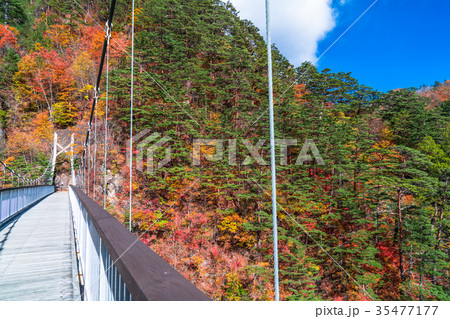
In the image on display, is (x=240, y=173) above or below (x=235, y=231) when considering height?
above

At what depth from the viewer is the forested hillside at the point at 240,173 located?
51.3ft

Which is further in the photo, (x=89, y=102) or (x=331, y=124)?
(x=89, y=102)

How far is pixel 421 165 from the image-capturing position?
19.3m

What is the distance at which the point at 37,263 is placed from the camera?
318 cm

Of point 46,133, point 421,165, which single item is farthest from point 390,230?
point 46,133

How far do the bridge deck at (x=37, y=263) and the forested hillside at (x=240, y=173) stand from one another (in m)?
11.0

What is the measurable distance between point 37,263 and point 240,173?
48.7 ft

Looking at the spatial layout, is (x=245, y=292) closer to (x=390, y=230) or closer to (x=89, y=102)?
(x=390, y=230)

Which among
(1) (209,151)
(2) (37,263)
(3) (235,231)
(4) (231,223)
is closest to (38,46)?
(1) (209,151)

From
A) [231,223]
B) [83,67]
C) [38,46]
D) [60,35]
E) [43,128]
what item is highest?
[60,35]

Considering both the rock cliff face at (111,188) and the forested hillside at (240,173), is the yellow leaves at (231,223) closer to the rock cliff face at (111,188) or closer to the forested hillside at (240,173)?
the forested hillside at (240,173)

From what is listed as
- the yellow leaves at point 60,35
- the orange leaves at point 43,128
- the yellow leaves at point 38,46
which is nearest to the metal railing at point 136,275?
the orange leaves at point 43,128

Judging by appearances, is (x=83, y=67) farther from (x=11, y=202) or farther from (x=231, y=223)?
(x=11, y=202)
